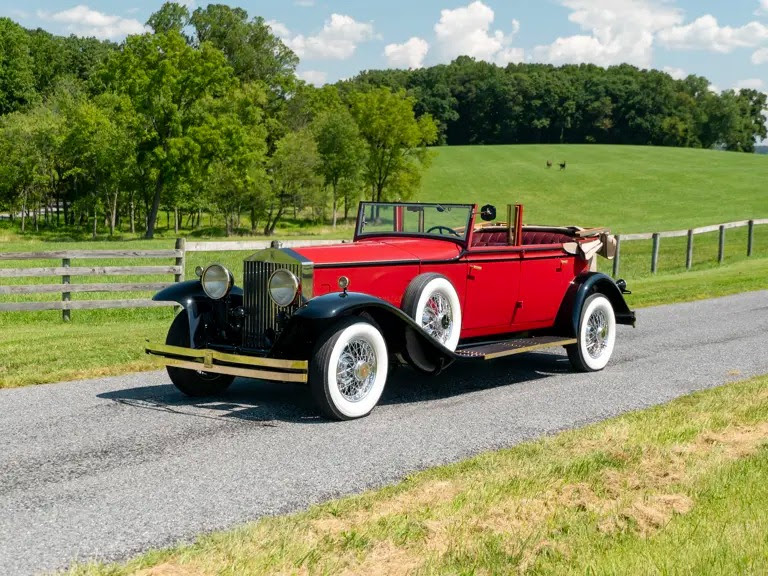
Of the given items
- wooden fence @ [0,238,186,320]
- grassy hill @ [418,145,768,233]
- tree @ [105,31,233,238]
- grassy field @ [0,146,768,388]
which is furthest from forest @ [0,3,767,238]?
wooden fence @ [0,238,186,320]

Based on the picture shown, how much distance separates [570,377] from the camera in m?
9.26

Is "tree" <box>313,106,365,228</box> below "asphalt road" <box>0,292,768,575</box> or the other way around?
the other way around

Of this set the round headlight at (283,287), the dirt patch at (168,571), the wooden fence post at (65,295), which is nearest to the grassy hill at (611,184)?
the wooden fence post at (65,295)

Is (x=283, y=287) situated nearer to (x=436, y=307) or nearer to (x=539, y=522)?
(x=436, y=307)

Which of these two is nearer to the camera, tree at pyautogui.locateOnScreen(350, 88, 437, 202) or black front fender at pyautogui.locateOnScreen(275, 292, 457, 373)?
black front fender at pyautogui.locateOnScreen(275, 292, 457, 373)

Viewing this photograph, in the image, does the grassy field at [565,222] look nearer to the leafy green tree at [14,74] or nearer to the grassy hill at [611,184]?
the grassy hill at [611,184]

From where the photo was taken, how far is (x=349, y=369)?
281 inches

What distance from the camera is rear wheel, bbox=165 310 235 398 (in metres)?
7.84

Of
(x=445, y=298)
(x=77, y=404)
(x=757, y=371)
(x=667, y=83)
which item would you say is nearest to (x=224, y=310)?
(x=77, y=404)

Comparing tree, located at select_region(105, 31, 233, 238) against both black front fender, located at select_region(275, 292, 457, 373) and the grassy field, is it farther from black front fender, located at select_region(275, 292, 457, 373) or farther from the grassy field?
black front fender, located at select_region(275, 292, 457, 373)

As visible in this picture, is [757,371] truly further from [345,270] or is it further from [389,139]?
[389,139]

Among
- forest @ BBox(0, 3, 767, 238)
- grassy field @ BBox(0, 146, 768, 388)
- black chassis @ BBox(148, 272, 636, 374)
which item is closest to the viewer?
black chassis @ BBox(148, 272, 636, 374)

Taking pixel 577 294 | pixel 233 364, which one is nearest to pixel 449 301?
pixel 577 294

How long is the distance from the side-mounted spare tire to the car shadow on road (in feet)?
1.57
